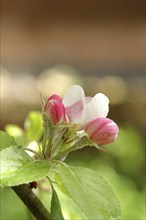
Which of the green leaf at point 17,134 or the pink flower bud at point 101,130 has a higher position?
the pink flower bud at point 101,130

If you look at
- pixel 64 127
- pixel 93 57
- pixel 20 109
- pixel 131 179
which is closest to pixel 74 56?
pixel 93 57

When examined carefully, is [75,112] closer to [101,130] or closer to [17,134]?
[101,130]

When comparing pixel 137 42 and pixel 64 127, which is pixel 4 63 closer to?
pixel 137 42

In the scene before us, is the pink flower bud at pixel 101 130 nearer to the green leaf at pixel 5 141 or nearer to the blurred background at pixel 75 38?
A: the green leaf at pixel 5 141

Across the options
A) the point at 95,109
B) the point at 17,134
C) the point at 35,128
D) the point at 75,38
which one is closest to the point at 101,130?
the point at 95,109

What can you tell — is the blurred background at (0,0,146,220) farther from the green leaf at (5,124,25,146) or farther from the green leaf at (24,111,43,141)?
the green leaf at (24,111,43,141)

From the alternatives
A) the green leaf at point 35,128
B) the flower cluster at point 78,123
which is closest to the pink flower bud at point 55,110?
the flower cluster at point 78,123
